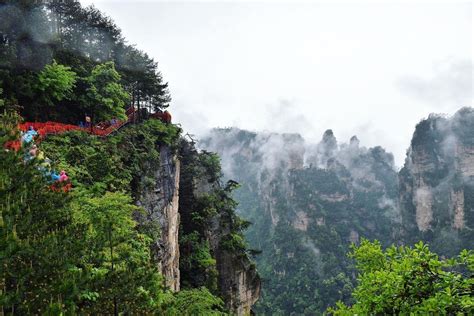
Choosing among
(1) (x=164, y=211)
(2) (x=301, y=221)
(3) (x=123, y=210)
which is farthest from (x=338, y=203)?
(3) (x=123, y=210)

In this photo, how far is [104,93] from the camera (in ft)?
65.5

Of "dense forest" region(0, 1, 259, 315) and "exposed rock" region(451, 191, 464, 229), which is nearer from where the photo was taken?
"dense forest" region(0, 1, 259, 315)

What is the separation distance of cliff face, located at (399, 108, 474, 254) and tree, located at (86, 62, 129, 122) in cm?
6659

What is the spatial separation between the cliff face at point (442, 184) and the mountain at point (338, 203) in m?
0.19

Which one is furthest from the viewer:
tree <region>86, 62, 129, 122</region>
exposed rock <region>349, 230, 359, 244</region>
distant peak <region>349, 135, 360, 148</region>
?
distant peak <region>349, 135, 360, 148</region>

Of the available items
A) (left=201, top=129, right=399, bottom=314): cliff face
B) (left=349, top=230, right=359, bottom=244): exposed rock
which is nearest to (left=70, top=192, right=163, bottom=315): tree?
(left=201, top=129, right=399, bottom=314): cliff face

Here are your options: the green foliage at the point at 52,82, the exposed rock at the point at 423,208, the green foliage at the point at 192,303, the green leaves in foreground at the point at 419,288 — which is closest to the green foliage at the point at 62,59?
the green foliage at the point at 52,82

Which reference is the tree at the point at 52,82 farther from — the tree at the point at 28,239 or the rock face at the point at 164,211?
the tree at the point at 28,239

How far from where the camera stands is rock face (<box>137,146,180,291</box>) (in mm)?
16891

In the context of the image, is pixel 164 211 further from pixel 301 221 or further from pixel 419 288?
pixel 301 221

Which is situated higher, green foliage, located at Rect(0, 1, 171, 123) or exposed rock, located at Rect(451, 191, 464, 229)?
green foliage, located at Rect(0, 1, 171, 123)

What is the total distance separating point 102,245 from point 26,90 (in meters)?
12.0

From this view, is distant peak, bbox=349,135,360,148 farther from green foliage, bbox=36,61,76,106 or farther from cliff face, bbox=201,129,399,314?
green foliage, bbox=36,61,76,106

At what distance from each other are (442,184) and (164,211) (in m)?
72.7
